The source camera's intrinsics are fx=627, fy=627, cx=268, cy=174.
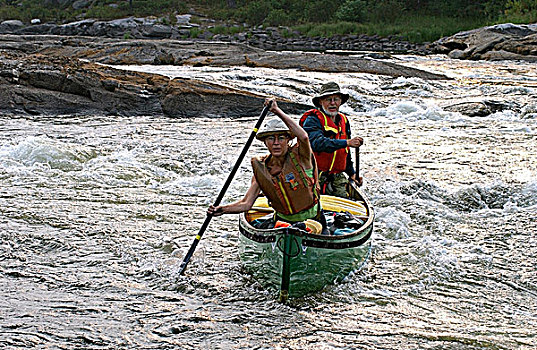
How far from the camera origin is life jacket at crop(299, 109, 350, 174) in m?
5.87

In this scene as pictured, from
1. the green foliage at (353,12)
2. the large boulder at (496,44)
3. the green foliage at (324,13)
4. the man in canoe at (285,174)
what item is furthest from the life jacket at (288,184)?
the green foliage at (353,12)

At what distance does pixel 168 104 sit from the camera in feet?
41.8

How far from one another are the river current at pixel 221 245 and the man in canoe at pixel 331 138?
29.2 inches

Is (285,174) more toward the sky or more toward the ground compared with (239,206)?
more toward the sky

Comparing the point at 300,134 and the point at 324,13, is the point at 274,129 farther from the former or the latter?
the point at 324,13

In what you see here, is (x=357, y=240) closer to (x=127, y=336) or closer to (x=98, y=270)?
(x=127, y=336)

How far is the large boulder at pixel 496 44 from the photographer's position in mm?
23078

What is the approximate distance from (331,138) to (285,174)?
1.34m

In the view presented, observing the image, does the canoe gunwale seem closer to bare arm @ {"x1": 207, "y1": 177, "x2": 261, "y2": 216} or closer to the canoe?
the canoe

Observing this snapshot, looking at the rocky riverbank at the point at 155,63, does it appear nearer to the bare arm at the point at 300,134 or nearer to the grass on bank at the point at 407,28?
the grass on bank at the point at 407,28

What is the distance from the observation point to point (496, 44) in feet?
78.9

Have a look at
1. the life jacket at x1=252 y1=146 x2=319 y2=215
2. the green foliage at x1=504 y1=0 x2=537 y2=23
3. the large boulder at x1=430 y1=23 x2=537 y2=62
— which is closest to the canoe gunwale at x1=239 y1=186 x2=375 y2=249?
the life jacket at x1=252 y1=146 x2=319 y2=215

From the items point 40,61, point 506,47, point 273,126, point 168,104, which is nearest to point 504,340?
point 273,126

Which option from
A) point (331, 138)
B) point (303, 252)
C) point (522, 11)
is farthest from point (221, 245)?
point (522, 11)
